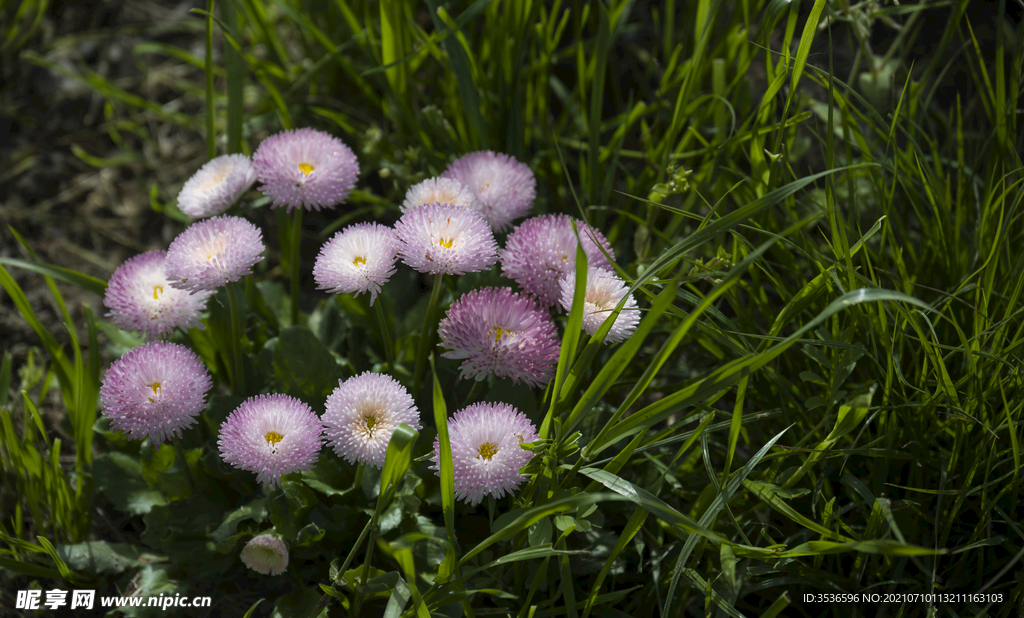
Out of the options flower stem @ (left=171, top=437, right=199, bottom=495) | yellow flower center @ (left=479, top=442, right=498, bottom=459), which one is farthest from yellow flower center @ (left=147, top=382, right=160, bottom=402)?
yellow flower center @ (left=479, top=442, right=498, bottom=459)

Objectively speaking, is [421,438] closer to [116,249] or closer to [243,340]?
[243,340]

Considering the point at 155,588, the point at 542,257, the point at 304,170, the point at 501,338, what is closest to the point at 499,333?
the point at 501,338

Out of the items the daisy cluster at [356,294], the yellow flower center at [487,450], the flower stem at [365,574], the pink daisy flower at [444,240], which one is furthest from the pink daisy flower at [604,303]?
the flower stem at [365,574]

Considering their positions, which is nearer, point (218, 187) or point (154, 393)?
point (154, 393)

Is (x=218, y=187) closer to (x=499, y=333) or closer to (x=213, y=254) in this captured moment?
(x=213, y=254)

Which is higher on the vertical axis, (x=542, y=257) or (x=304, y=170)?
(x=304, y=170)

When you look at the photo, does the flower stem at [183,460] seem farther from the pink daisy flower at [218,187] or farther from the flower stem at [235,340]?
the pink daisy flower at [218,187]

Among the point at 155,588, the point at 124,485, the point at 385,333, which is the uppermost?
the point at 385,333

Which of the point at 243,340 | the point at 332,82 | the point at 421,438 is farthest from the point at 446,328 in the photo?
the point at 332,82
